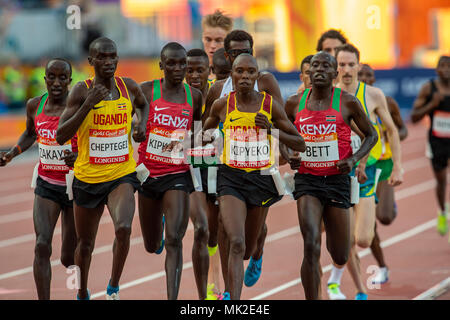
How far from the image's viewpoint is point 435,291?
8.71m

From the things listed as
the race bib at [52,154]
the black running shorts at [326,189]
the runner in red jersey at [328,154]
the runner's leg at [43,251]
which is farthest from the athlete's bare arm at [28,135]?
the black running shorts at [326,189]

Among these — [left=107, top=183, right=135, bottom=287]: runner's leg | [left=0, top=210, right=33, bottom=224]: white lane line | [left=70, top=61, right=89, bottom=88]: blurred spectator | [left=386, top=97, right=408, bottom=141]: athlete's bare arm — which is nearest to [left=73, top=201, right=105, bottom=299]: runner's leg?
[left=107, top=183, right=135, bottom=287]: runner's leg

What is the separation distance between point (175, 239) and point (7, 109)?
1937 cm

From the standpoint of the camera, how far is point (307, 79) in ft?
28.6

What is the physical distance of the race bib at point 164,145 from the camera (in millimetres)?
7348

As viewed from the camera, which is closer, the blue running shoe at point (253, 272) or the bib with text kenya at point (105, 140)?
the bib with text kenya at point (105, 140)

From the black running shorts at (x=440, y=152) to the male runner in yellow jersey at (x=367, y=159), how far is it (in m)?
3.55

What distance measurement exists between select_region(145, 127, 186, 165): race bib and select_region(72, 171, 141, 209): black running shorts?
0.34 metres

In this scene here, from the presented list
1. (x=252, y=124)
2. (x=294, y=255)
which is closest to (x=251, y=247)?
(x=252, y=124)

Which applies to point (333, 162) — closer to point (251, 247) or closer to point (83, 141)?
point (251, 247)

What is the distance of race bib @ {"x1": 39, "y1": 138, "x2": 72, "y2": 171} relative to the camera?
7434 millimetres

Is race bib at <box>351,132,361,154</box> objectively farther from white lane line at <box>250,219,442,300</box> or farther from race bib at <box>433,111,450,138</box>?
race bib at <box>433,111,450,138</box>

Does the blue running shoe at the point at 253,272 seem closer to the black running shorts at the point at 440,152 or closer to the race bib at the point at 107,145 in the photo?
the race bib at the point at 107,145

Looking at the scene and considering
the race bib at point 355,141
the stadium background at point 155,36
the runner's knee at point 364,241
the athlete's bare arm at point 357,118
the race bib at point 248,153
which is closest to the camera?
the race bib at point 248,153
